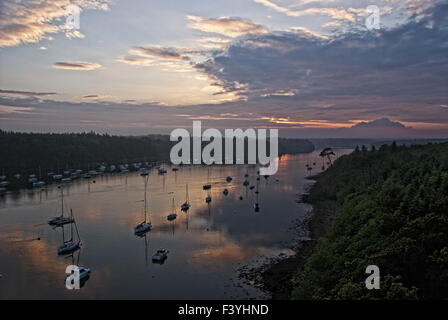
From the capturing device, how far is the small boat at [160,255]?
28.8 meters

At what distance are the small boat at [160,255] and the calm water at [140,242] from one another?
0.54 m

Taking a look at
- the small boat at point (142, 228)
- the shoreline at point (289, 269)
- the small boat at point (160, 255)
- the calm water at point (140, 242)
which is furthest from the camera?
the small boat at point (142, 228)

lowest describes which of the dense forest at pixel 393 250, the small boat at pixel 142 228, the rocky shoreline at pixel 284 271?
the rocky shoreline at pixel 284 271

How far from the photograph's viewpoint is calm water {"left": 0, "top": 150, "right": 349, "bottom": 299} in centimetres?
2427

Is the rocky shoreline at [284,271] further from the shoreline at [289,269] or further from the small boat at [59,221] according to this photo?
the small boat at [59,221]

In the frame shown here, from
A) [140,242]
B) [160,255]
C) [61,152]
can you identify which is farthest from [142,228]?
[61,152]

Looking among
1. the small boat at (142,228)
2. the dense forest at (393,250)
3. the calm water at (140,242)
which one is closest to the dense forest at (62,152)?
the calm water at (140,242)

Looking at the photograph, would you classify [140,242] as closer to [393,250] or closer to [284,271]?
[284,271]

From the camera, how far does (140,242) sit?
34.1 metres

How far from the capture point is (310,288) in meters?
17.9
